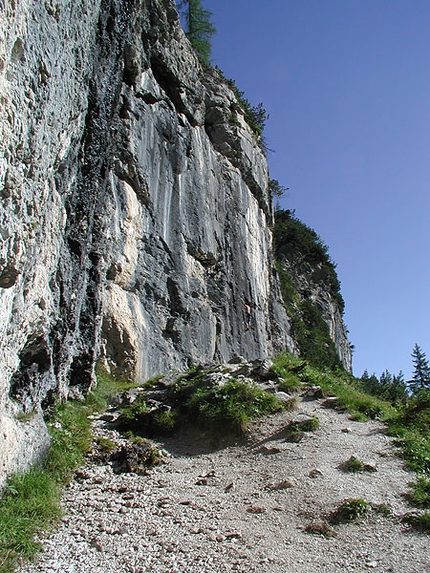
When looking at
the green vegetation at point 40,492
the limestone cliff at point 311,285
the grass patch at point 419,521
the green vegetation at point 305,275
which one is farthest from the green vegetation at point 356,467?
the limestone cliff at point 311,285

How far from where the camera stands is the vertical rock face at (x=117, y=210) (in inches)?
215

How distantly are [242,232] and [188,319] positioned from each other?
6.85m

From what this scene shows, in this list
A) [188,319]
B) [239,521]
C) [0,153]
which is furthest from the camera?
[188,319]

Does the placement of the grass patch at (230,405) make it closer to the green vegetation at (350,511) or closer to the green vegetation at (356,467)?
the green vegetation at (356,467)

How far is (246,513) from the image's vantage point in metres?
5.85

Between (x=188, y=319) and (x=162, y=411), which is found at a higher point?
(x=188, y=319)

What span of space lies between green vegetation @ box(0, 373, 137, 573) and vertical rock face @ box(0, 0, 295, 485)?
0.32 metres

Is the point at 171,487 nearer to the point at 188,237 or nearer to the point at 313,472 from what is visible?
the point at 313,472

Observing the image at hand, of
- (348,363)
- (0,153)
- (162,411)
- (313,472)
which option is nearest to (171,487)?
(313,472)

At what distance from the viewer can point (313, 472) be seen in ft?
22.2

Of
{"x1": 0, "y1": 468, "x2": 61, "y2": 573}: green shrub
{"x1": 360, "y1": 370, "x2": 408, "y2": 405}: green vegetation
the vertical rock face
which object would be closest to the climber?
the vertical rock face

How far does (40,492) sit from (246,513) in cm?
247

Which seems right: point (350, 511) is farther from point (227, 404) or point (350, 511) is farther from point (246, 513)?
point (227, 404)

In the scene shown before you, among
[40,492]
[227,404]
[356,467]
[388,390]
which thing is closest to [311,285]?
[388,390]
